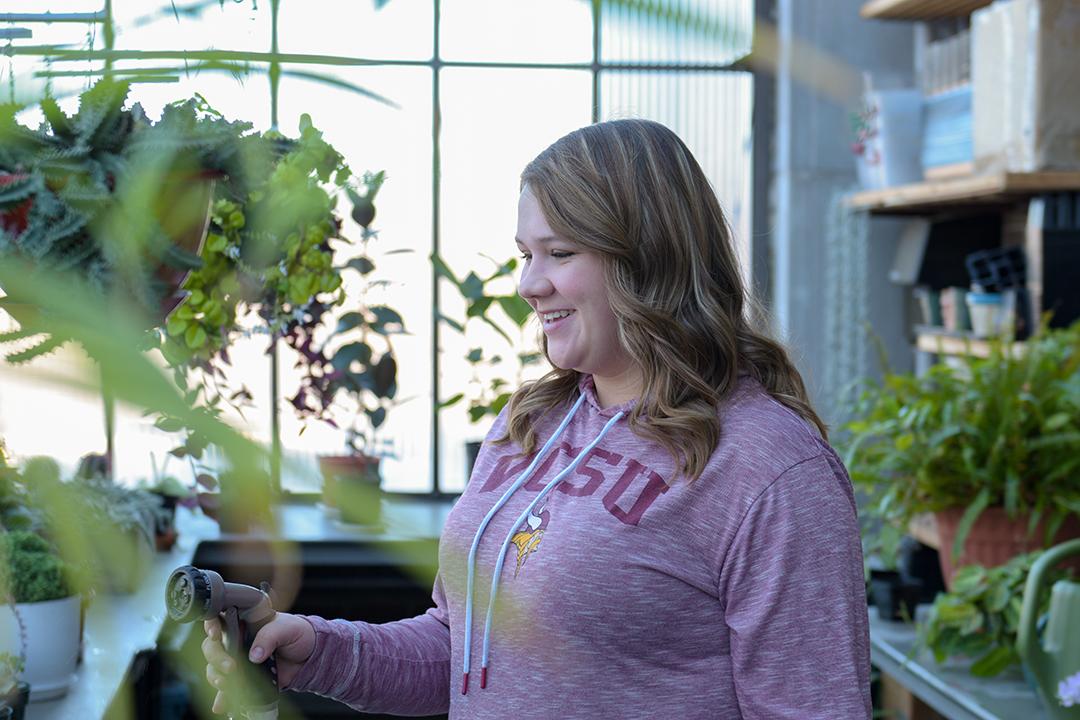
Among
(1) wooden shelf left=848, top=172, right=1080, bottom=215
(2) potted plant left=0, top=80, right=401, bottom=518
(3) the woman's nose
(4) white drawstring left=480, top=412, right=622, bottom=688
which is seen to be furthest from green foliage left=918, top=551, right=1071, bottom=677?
(2) potted plant left=0, top=80, right=401, bottom=518

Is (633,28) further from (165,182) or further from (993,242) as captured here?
(993,242)

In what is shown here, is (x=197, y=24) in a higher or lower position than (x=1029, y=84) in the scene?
lower

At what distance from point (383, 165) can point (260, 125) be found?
8 centimetres

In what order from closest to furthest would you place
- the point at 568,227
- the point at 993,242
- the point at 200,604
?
the point at 200,604 < the point at 568,227 < the point at 993,242

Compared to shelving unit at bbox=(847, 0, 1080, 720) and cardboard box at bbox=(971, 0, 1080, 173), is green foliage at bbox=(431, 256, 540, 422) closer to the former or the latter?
shelving unit at bbox=(847, 0, 1080, 720)

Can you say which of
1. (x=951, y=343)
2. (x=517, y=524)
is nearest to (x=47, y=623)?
(x=517, y=524)

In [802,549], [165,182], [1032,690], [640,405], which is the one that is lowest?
[1032,690]

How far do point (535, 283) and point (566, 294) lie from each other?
0.03 meters

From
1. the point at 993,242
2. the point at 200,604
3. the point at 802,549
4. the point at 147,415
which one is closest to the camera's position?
the point at 147,415

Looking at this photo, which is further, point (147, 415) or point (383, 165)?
point (383, 165)

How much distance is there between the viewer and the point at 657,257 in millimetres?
1017

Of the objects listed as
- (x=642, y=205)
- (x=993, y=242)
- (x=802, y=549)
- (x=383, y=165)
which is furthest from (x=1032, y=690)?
(x=383, y=165)

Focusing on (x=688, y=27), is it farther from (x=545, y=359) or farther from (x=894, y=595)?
(x=894, y=595)

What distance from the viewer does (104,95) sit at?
0.79 feet
